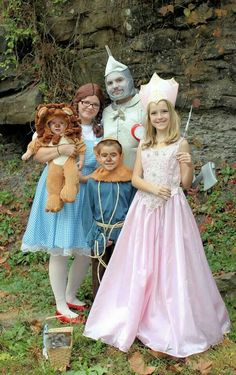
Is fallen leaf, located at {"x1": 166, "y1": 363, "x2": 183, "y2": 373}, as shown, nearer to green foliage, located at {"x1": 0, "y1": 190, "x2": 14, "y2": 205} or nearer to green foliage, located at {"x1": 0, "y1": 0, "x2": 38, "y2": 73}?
green foliage, located at {"x1": 0, "y1": 190, "x2": 14, "y2": 205}

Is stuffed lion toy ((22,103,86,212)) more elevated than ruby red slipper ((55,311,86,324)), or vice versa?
stuffed lion toy ((22,103,86,212))

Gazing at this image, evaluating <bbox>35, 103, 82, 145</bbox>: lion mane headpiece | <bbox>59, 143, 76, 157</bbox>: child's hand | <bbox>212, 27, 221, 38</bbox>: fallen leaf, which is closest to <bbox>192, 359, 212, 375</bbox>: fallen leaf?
<bbox>59, 143, 76, 157</bbox>: child's hand

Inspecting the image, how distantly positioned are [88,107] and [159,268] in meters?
1.41

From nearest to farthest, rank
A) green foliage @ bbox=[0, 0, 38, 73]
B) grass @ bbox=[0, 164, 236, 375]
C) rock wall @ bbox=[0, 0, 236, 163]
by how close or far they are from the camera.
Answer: grass @ bbox=[0, 164, 236, 375], rock wall @ bbox=[0, 0, 236, 163], green foliage @ bbox=[0, 0, 38, 73]

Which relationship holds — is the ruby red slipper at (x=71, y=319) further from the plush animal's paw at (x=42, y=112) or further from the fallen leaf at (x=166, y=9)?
the fallen leaf at (x=166, y=9)

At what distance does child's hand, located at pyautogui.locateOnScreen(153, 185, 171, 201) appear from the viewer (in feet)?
12.0

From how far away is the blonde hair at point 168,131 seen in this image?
3.75 m

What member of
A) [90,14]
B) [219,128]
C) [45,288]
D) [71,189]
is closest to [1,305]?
[45,288]

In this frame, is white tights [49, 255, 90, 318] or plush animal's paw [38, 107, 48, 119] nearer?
plush animal's paw [38, 107, 48, 119]

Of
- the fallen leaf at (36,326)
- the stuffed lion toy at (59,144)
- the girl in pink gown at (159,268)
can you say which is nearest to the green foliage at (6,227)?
the fallen leaf at (36,326)

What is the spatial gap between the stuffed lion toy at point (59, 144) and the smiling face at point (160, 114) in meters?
0.61

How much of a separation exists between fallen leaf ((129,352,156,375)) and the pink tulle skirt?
9 cm

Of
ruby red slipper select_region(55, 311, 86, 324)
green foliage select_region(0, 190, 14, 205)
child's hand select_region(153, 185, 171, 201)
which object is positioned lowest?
ruby red slipper select_region(55, 311, 86, 324)

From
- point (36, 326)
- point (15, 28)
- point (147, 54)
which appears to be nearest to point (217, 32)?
point (147, 54)
